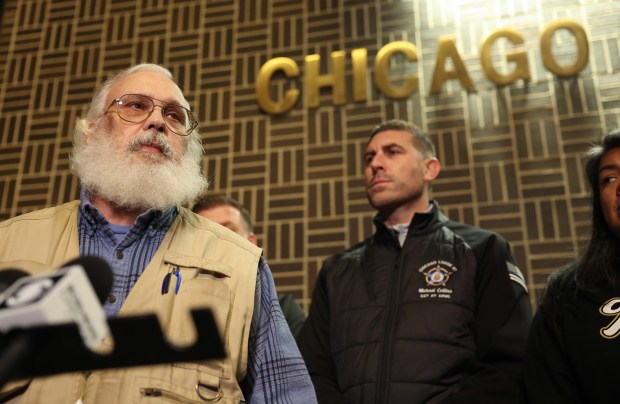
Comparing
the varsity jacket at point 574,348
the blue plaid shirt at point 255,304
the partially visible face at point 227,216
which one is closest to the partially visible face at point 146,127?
the blue plaid shirt at point 255,304

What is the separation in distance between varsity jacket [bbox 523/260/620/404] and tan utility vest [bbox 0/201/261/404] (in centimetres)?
120

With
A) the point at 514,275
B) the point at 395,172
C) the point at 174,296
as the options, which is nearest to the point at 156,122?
the point at 174,296

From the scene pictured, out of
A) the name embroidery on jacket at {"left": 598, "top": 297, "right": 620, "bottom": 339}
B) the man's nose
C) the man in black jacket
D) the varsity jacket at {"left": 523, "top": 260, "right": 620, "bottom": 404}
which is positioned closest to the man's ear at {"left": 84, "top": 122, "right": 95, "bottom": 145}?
the man's nose

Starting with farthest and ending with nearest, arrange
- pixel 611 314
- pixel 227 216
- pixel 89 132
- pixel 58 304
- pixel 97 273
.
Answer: pixel 227 216 < pixel 611 314 < pixel 89 132 < pixel 97 273 < pixel 58 304

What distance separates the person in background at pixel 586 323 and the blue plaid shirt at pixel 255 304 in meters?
1.03

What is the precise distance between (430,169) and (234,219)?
3.83 ft

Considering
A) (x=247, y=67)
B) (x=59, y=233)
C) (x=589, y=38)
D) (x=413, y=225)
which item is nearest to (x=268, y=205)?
(x=247, y=67)

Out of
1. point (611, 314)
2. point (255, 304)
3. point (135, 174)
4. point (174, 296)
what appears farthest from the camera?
point (611, 314)

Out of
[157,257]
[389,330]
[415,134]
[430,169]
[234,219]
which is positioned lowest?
[389,330]

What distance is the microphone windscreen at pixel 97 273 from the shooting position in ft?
2.18

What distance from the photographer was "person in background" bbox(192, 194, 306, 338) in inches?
141

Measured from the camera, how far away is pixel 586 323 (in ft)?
7.52

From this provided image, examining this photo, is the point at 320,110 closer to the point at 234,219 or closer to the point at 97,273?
the point at 234,219

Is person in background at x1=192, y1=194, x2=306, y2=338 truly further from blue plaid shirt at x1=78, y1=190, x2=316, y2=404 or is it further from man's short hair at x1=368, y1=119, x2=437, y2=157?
blue plaid shirt at x1=78, y1=190, x2=316, y2=404
